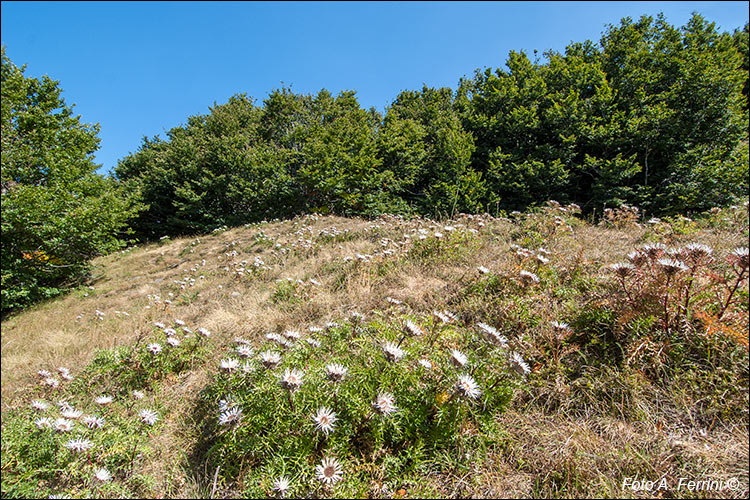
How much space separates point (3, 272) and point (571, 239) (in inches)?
456

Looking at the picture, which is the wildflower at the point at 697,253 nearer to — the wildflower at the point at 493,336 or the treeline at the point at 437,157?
the wildflower at the point at 493,336

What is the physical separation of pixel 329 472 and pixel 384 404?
39 centimetres

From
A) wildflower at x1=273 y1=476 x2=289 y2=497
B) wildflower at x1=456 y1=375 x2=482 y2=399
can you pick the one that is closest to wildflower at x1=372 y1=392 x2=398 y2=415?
wildflower at x1=456 y1=375 x2=482 y2=399

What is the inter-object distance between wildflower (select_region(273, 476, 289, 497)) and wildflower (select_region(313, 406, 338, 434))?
0.81ft

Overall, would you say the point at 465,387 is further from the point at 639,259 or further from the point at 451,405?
the point at 639,259

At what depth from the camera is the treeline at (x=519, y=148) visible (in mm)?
10305

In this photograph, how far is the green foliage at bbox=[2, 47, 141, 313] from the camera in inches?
253

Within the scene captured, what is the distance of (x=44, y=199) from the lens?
21.3 ft

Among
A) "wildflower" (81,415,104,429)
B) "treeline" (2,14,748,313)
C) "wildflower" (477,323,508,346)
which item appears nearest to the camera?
"wildflower" (81,415,104,429)

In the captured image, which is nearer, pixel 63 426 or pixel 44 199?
pixel 63 426

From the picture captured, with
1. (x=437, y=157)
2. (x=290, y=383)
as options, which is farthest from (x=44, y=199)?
(x=437, y=157)

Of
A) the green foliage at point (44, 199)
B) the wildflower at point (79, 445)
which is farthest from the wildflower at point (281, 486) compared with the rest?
the green foliage at point (44, 199)

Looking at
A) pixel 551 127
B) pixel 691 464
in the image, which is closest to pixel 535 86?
pixel 551 127

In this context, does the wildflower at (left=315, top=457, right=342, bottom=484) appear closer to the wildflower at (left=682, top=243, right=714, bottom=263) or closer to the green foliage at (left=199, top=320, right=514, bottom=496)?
the green foliage at (left=199, top=320, right=514, bottom=496)
